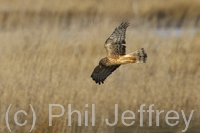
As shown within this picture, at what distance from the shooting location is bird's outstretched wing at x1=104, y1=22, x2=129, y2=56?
3.86 m

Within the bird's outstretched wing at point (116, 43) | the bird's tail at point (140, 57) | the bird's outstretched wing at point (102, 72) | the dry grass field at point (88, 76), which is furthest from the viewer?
the dry grass field at point (88, 76)

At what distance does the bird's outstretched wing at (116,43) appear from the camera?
3.86 m

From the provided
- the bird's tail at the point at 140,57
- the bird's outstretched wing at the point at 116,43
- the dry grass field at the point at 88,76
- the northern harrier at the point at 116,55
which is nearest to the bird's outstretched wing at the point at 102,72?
the northern harrier at the point at 116,55

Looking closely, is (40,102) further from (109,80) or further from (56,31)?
(56,31)

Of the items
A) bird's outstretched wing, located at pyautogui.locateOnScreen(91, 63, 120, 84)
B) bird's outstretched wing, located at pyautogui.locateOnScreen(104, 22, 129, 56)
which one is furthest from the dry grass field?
bird's outstretched wing, located at pyautogui.locateOnScreen(104, 22, 129, 56)

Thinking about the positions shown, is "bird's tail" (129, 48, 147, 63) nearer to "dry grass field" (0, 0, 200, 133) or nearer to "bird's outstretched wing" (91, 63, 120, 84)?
"bird's outstretched wing" (91, 63, 120, 84)

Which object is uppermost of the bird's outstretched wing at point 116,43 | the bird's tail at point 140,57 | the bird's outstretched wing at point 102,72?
the bird's outstretched wing at point 116,43

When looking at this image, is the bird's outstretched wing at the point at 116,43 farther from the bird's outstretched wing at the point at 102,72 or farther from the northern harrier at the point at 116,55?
the bird's outstretched wing at the point at 102,72

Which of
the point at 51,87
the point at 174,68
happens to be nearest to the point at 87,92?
the point at 51,87

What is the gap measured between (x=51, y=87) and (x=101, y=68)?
1849 mm

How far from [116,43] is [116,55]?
3.7 inches

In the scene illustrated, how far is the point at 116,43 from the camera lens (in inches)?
154

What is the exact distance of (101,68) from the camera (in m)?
4.04

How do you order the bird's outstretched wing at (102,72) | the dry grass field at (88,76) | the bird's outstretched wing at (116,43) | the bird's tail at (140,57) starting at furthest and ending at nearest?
the dry grass field at (88,76)
the bird's outstretched wing at (102,72)
the bird's outstretched wing at (116,43)
the bird's tail at (140,57)
